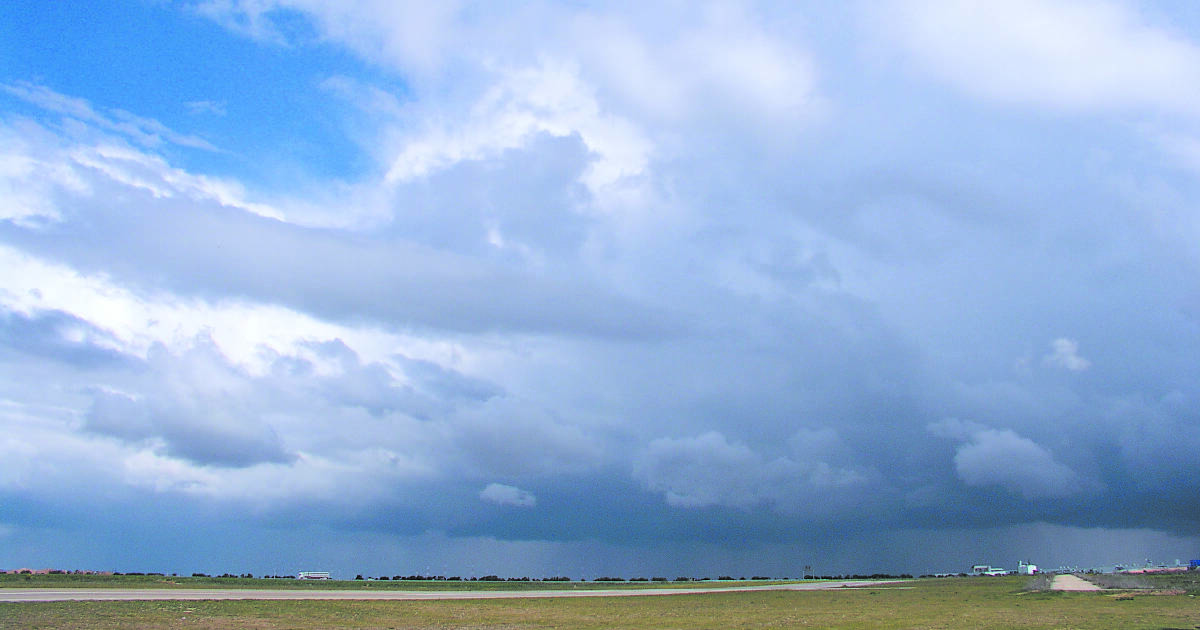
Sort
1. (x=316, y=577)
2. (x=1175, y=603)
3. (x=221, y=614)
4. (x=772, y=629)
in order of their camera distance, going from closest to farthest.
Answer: (x=772, y=629)
(x=221, y=614)
(x=1175, y=603)
(x=316, y=577)

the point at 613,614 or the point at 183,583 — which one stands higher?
the point at 183,583

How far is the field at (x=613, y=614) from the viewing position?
191ft

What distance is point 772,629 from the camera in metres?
58.8

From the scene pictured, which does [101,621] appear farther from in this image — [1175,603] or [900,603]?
[1175,603]

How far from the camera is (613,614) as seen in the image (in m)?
74.8

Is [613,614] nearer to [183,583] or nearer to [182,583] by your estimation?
[182,583]

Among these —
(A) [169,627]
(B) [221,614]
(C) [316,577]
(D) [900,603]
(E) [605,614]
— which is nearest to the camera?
(A) [169,627]

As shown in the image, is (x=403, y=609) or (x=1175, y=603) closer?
(x=403, y=609)

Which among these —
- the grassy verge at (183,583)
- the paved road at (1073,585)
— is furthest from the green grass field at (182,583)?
the paved road at (1073,585)

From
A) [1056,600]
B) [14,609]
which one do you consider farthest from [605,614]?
[1056,600]

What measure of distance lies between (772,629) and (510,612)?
2696 cm

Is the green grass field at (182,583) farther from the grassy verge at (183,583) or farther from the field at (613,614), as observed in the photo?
the field at (613,614)

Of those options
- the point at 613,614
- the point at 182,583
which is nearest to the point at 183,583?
the point at 182,583

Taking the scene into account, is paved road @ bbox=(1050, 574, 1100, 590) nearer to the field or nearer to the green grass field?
the field
